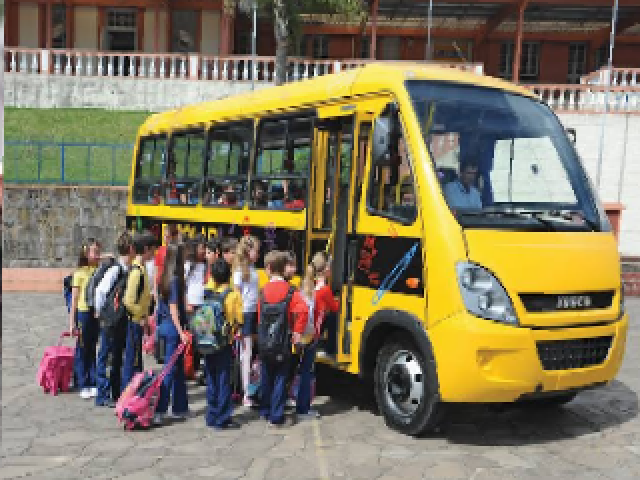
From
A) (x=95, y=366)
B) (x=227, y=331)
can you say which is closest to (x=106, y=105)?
(x=95, y=366)

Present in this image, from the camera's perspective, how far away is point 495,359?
17.6 feet

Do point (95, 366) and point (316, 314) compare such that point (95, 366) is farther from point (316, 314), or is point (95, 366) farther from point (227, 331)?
point (316, 314)

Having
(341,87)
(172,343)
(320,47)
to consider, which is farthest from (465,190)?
(320,47)

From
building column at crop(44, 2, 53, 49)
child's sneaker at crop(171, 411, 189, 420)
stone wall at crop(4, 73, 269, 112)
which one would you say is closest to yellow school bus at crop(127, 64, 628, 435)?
child's sneaker at crop(171, 411, 189, 420)

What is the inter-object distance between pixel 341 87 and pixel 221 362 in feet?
9.48

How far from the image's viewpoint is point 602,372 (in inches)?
232

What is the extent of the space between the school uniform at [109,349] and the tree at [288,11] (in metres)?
16.3

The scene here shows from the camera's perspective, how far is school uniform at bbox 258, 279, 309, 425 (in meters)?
5.95

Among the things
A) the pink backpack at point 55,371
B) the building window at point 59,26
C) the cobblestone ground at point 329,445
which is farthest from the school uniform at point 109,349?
the building window at point 59,26

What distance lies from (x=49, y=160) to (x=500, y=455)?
638 inches

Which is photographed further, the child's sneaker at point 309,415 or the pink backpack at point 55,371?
the pink backpack at point 55,371

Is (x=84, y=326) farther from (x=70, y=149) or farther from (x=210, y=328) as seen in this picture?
(x=70, y=149)

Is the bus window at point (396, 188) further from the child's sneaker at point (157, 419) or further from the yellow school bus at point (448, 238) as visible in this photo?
the child's sneaker at point (157, 419)

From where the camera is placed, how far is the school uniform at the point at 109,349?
21.3 ft
